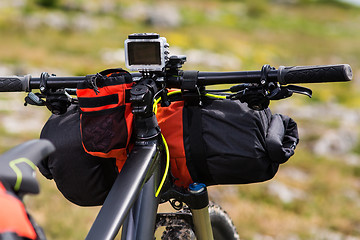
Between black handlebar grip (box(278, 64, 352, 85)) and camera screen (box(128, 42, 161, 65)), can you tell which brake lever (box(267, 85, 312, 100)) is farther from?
camera screen (box(128, 42, 161, 65))

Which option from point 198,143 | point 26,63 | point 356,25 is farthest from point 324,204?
point 356,25

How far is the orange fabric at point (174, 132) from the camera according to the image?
2061mm

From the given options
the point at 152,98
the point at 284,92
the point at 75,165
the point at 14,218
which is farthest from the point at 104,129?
the point at 14,218

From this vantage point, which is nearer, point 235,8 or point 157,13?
point 157,13

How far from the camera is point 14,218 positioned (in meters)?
0.99

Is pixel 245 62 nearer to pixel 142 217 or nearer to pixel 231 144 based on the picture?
pixel 231 144

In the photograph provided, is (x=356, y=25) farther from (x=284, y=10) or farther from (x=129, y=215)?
(x=129, y=215)

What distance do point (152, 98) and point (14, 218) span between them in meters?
0.92

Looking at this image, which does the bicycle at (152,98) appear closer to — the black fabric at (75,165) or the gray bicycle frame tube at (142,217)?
the gray bicycle frame tube at (142,217)

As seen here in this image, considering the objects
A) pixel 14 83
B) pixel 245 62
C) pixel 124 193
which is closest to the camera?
pixel 124 193

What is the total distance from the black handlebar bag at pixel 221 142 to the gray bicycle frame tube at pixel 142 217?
265mm

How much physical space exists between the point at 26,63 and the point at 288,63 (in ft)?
50.9

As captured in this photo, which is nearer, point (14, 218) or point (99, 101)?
point (14, 218)

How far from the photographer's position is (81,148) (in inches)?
79.1
